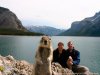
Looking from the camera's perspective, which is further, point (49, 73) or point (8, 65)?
point (8, 65)

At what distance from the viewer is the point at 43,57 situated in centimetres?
1079

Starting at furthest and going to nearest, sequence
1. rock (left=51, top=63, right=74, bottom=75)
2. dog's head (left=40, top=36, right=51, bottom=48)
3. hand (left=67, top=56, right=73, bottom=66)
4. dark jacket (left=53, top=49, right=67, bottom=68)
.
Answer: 1. dark jacket (left=53, top=49, right=67, bottom=68)
2. rock (left=51, top=63, right=74, bottom=75)
3. hand (left=67, top=56, right=73, bottom=66)
4. dog's head (left=40, top=36, right=51, bottom=48)

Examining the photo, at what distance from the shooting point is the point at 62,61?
1467cm

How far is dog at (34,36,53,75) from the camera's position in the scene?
10625 mm

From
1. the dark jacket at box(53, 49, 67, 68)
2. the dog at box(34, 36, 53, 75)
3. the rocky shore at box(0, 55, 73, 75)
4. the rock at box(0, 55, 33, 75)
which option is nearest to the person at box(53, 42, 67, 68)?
the dark jacket at box(53, 49, 67, 68)

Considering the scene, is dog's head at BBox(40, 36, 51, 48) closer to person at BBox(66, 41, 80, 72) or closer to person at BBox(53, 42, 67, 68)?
person at BBox(53, 42, 67, 68)

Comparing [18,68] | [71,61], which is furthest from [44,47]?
[18,68]

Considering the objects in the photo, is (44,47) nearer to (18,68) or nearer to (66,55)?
(66,55)

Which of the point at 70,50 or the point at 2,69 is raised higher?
the point at 70,50

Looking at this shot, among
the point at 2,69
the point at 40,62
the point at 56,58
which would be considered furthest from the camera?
the point at 56,58

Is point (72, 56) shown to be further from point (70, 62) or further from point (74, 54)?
point (70, 62)

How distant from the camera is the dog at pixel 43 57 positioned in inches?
418

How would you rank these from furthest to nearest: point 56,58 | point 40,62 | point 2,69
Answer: point 56,58 → point 2,69 → point 40,62

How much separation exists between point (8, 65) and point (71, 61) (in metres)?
3.38
